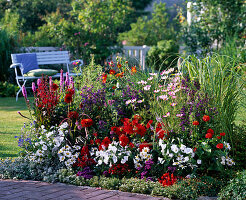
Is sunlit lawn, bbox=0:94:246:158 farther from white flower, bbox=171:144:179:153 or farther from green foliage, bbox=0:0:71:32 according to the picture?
green foliage, bbox=0:0:71:32

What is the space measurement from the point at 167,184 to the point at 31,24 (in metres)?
16.7

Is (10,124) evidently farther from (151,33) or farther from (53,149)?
(151,33)

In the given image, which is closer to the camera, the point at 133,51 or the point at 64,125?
the point at 64,125

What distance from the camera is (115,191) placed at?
122 inches

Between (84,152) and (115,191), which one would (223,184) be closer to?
(115,191)

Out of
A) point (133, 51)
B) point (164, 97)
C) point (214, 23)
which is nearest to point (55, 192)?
point (164, 97)

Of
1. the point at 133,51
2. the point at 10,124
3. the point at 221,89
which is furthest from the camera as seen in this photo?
the point at 133,51

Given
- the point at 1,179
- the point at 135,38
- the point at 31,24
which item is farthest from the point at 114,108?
the point at 31,24

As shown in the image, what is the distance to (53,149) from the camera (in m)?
3.64

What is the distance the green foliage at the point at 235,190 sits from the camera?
2.78 m

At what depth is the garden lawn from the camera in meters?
4.45

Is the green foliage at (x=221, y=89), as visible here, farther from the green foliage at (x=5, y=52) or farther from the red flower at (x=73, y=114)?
the green foliage at (x=5, y=52)

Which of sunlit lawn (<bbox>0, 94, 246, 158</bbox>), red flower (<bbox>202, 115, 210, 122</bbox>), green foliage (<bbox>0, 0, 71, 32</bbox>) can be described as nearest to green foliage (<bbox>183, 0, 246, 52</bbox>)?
sunlit lawn (<bbox>0, 94, 246, 158</bbox>)

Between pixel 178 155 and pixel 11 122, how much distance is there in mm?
3645
